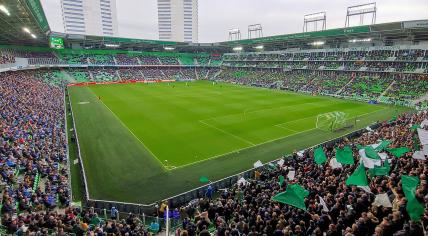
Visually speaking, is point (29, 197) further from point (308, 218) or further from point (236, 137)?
point (236, 137)

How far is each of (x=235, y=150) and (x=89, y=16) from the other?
515 ft

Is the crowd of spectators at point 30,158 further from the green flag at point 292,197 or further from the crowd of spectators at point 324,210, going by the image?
the green flag at point 292,197

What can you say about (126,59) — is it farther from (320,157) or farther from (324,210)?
(324,210)

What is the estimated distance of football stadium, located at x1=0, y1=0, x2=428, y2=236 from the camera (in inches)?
368

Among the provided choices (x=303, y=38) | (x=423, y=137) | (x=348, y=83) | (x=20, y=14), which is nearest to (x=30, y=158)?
(x=423, y=137)

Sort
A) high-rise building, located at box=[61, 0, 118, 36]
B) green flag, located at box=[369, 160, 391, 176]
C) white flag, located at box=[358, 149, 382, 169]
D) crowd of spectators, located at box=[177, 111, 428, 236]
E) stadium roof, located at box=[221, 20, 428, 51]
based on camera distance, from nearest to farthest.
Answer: crowd of spectators, located at box=[177, 111, 428, 236] < green flag, located at box=[369, 160, 391, 176] < white flag, located at box=[358, 149, 382, 169] < stadium roof, located at box=[221, 20, 428, 51] < high-rise building, located at box=[61, 0, 118, 36]

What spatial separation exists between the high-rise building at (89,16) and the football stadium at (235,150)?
82.4 meters

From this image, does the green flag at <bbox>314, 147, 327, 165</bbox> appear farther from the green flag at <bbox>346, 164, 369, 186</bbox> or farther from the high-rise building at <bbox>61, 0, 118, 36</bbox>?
the high-rise building at <bbox>61, 0, 118, 36</bbox>

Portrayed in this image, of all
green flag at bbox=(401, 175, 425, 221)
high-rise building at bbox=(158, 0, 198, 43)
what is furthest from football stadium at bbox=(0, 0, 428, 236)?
high-rise building at bbox=(158, 0, 198, 43)

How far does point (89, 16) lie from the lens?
149 metres

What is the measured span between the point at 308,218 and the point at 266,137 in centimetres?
1793

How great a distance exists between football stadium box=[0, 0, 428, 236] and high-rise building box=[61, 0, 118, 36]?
82.4 metres

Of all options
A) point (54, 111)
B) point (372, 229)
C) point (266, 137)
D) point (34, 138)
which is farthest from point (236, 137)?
point (54, 111)

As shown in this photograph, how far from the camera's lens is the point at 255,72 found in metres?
85.8
